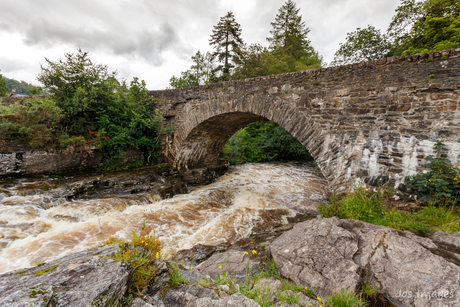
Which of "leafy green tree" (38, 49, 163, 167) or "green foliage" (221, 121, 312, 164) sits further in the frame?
"green foliage" (221, 121, 312, 164)

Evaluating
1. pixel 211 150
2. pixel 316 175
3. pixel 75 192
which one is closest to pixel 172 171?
pixel 211 150

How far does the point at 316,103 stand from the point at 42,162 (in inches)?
345

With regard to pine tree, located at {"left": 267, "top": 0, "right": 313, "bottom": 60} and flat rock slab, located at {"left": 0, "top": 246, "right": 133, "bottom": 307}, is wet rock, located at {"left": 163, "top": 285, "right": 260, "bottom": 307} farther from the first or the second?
pine tree, located at {"left": 267, "top": 0, "right": 313, "bottom": 60}

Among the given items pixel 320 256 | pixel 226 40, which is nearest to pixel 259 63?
pixel 226 40

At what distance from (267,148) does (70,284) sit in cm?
1281

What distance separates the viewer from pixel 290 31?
18.3 metres

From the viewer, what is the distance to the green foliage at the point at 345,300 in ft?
5.76

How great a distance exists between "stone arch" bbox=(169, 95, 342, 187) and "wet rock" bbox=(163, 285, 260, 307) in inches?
170

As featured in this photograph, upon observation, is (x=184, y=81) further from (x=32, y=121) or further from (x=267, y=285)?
(x=267, y=285)

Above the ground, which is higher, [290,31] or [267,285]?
[290,31]

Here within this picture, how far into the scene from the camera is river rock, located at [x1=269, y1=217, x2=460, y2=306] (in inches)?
75.5

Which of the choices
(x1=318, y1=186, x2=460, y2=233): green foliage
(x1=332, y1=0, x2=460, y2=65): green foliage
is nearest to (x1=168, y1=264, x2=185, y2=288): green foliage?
(x1=318, y1=186, x2=460, y2=233): green foliage

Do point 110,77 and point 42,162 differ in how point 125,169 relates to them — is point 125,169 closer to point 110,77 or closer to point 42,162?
point 42,162

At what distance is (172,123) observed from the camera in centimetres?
866
